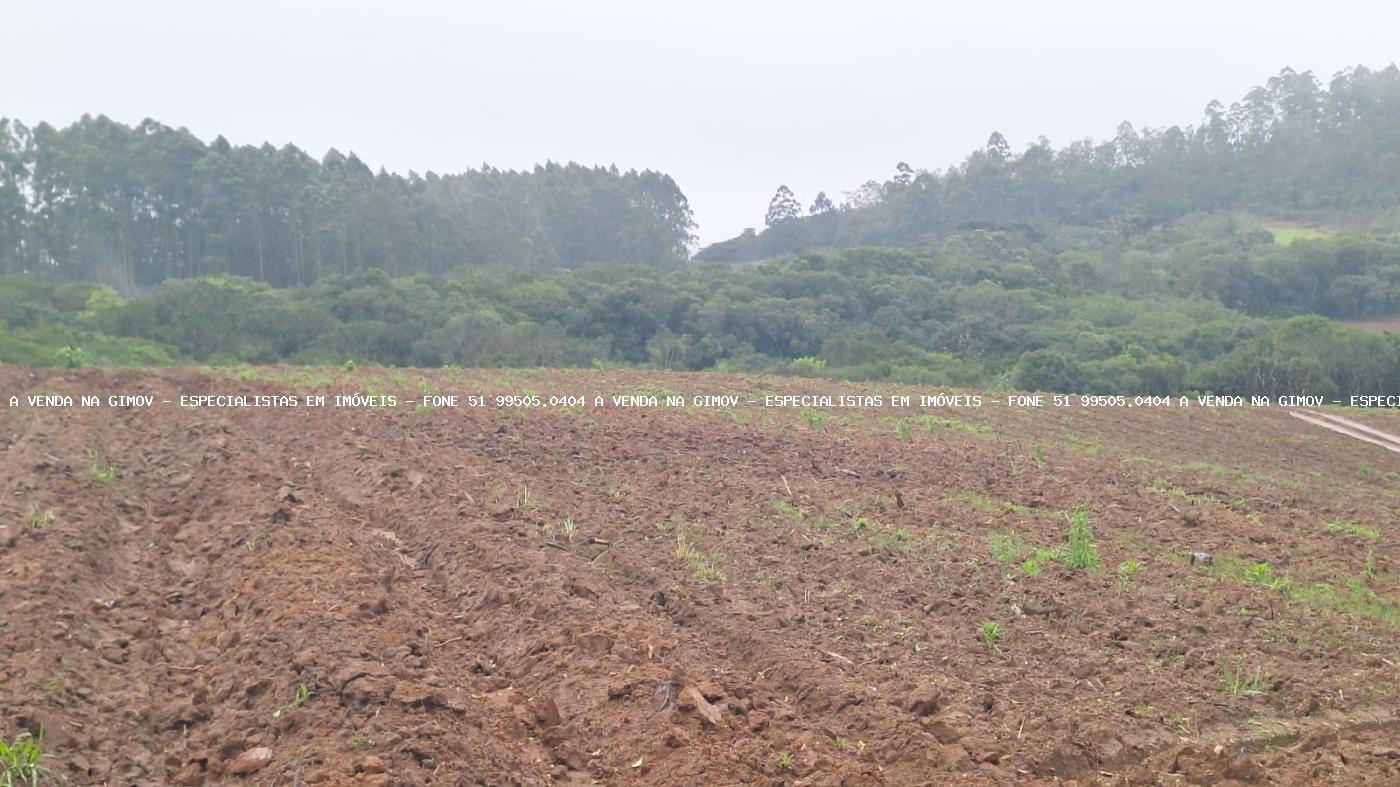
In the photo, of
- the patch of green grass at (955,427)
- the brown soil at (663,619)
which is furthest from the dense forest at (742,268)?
the brown soil at (663,619)

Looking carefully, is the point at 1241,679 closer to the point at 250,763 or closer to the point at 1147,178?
the point at 250,763

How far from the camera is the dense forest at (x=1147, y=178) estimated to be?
7638cm

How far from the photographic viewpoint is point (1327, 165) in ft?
250

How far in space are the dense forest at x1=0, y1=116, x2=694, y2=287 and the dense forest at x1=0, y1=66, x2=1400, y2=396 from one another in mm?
125

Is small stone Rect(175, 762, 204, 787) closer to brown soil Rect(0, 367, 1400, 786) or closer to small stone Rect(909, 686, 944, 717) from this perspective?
brown soil Rect(0, 367, 1400, 786)

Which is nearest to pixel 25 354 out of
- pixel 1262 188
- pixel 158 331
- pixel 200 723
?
pixel 158 331

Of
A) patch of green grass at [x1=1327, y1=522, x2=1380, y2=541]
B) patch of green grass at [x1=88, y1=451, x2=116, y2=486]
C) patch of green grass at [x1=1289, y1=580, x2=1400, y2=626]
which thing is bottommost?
patch of green grass at [x1=1327, y1=522, x2=1380, y2=541]

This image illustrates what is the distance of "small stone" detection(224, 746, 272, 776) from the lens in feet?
14.9

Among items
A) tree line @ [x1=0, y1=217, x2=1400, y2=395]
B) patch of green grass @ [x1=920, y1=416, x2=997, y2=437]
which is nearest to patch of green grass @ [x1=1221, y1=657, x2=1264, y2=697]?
patch of green grass @ [x1=920, y1=416, x2=997, y2=437]

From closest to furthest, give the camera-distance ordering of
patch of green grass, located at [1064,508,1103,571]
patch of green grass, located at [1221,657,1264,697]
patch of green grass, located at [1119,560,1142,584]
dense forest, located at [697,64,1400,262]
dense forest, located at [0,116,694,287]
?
patch of green grass, located at [1221,657,1264,697]
patch of green grass, located at [1119,560,1142,584]
patch of green grass, located at [1064,508,1103,571]
dense forest, located at [0,116,694,287]
dense forest, located at [697,64,1400,262]

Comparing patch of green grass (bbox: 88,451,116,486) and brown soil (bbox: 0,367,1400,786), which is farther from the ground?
patch of green grass (bbox: 88,451,116,486)

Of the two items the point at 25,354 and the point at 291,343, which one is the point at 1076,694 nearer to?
the point at 25,354

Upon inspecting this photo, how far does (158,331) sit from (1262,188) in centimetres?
7248

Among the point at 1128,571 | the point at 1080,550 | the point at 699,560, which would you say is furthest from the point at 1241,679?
the point at 699,560
